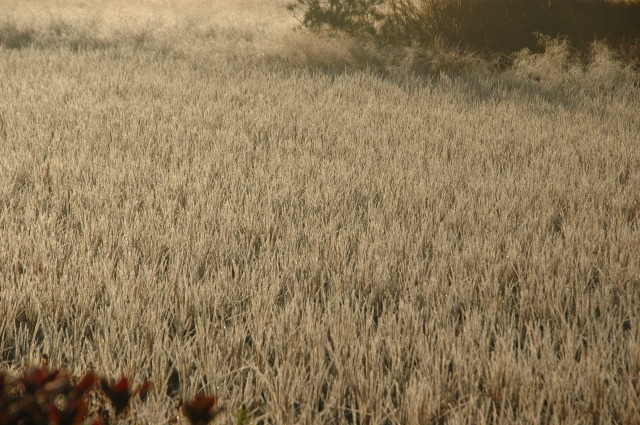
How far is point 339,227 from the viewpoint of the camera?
2.87 meters

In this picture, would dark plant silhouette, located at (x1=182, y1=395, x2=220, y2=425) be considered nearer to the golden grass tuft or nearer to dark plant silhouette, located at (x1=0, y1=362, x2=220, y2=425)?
dark plant silhouette, located at (x1=0, y1=362, x2=220, y2=425)

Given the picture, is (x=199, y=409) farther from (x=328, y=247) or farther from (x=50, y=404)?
(x=328, y=247)

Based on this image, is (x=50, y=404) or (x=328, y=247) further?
(x=328, y=247)

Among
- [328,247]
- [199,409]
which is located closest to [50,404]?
[199,409]

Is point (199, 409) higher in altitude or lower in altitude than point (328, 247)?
higher

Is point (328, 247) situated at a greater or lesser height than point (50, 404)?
lesser

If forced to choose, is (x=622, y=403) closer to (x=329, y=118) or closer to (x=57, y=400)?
(x=57, y=400)

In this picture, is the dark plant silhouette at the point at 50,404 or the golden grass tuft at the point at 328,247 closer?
the dark plant silhouette at the point at 50,404

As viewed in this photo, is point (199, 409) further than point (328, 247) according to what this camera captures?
No

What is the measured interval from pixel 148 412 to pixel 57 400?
0.25 m

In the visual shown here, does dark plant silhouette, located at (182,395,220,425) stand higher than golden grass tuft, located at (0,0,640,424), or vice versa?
dark plant silhouette, located at (182,395,220,425)

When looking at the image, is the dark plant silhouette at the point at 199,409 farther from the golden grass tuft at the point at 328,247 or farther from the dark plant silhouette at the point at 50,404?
the golden grass tuft at the point at 328,247

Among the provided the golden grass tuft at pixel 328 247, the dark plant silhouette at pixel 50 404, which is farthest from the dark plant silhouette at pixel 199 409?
the golden grass tuft at pixel 328 247

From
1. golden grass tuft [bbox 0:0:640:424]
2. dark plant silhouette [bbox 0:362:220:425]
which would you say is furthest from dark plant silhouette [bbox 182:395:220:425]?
golden grass tuft [bbox 0:0:640:424]
